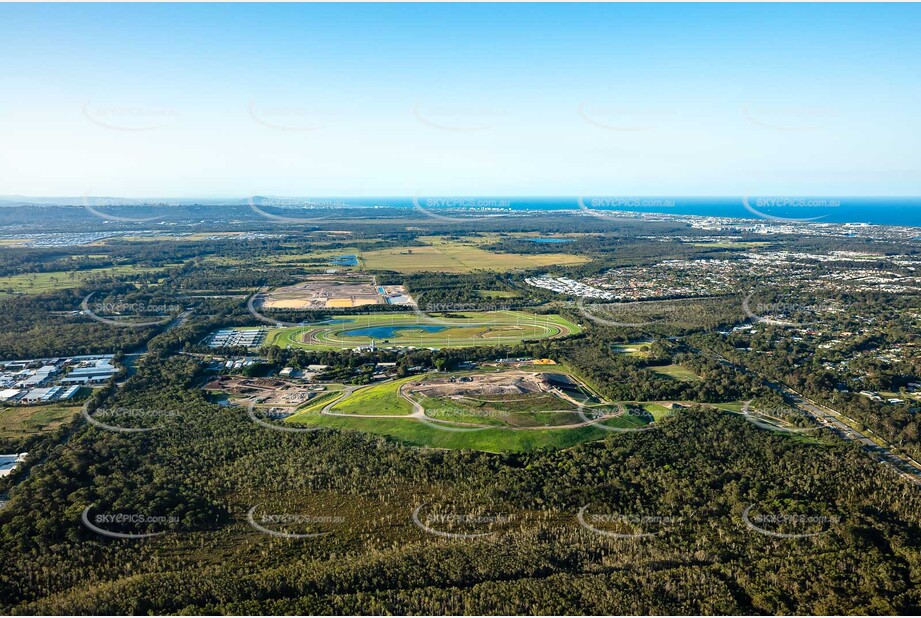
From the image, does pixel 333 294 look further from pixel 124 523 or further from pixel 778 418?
pixel 778 418

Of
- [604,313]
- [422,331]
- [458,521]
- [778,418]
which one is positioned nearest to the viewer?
[458,521]

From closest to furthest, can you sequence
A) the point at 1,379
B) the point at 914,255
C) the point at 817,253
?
the point at 1,379, the point at 914,255, the point at 817,253

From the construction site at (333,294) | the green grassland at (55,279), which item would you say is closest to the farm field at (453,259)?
the construction site at (333,294)

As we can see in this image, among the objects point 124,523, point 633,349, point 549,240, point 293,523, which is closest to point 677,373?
point 633,349

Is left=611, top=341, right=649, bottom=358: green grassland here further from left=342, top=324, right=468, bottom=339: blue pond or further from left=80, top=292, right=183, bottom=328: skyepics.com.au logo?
left=80, top=292, right=183, bottom=328: skyepics.com.au logo

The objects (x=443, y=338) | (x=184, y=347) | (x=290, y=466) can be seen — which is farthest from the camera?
(x=443, y=338)

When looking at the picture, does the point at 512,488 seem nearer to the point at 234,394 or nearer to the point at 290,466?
the point at 290,466

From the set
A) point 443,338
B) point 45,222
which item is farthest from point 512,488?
point 45,222
